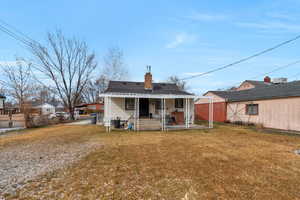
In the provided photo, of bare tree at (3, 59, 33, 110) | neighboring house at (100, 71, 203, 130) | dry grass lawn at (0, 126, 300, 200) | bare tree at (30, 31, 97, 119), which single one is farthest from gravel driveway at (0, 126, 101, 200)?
bare tree at (30, 31, 97, 119)

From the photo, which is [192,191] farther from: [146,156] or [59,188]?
[59,188]

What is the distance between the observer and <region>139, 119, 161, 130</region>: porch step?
1169 cm

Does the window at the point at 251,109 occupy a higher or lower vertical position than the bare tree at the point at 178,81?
lower

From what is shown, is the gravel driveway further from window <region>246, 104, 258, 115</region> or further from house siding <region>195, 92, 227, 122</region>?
house siding <region>195, 92, 227, 122</region>

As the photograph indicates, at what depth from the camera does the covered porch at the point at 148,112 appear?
1188 centimetres

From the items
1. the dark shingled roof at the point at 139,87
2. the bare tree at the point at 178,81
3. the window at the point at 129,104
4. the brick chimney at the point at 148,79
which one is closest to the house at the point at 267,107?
the dark shingled roof at the point at 139,87

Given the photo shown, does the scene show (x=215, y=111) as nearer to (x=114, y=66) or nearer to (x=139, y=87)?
(x=139, y=87)

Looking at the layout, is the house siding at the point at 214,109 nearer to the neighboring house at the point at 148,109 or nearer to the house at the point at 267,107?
the house at the point at 267,107

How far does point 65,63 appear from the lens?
21.2 m

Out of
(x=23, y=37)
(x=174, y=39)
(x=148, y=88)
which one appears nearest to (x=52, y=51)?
(x=23, y=37)

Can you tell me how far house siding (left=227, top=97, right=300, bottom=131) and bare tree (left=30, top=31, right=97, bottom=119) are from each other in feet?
70.3

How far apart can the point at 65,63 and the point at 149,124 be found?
16906 mm

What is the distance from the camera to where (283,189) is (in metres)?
3.04

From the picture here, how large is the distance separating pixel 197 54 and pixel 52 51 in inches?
772
